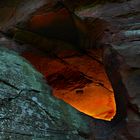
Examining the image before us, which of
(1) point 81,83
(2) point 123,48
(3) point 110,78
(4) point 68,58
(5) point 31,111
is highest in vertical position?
(2) point 123,48

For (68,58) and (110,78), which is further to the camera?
(68,58)

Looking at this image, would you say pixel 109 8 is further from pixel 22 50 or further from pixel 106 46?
pixel 22 50

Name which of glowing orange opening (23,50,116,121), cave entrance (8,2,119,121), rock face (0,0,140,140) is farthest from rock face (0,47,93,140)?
glowing orange opening (23,50,116,121)

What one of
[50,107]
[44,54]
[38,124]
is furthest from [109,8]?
[38,124]

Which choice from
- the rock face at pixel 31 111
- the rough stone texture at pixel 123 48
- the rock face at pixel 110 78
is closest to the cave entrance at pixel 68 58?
the rock face at pixel 110 78

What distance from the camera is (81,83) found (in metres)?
9.91

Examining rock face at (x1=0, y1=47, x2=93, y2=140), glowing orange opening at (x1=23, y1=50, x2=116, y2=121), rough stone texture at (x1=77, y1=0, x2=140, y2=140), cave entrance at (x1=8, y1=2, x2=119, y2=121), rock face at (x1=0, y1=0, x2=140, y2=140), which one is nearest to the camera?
rock face at (x1=0, y1=47, x2=93, y2=140)

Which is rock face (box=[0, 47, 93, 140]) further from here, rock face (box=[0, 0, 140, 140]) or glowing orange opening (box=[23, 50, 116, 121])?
glowing orange opening (box=[23, 50, 116, 121])

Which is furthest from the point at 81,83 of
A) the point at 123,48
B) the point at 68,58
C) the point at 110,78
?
the point at 123,48

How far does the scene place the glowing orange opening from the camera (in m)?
9.65

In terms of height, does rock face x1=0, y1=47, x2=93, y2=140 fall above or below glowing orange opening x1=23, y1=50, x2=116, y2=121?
above

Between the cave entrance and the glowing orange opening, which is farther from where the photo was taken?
the glowing orange opening

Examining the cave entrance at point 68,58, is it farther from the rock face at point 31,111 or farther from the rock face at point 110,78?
the rock face at point 31,111

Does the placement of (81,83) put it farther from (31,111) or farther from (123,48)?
(31,111)
